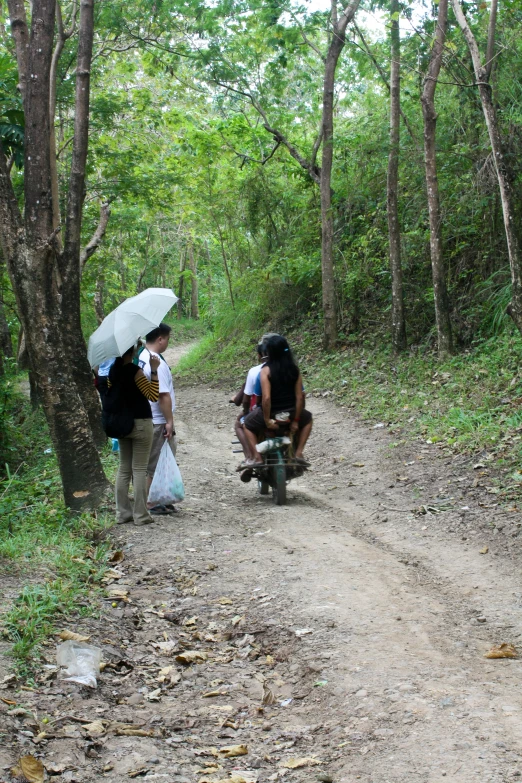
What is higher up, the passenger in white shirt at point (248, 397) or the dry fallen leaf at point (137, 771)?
the passenger in white shirt at point (248, 397)

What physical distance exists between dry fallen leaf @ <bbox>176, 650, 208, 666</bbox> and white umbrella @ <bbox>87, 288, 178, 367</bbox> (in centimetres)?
303

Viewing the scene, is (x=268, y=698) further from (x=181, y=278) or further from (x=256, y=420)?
(x=181, y=278)

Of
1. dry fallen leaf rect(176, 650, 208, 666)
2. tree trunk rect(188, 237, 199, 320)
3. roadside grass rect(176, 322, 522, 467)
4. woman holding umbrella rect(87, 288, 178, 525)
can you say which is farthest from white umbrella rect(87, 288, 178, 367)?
Result: tree trunk rect(188, 237, 199, 320)

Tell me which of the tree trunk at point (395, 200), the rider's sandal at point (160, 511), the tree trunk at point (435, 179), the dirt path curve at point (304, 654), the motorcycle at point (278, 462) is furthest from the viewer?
the tree trunk at point (395, 200)

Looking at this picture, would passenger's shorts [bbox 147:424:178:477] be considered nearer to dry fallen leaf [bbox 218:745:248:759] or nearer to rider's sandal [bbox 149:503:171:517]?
rider's sandal [bbox 149:503:171:517]

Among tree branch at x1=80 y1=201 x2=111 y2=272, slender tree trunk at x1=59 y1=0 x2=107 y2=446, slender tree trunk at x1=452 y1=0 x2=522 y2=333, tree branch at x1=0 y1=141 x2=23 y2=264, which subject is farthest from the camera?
tree branch at x1=80 y1=201 x2=111 y2=272

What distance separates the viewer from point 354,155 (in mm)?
18875

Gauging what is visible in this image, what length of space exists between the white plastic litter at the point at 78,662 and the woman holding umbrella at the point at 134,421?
3.02 metres

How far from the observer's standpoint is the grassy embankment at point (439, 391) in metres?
9.60

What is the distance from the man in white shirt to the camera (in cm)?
771

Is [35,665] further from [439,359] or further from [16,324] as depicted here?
[16,324]

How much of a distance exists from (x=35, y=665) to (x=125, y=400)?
3.43 m

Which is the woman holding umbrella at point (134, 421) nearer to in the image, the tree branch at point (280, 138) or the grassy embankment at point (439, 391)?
the grassy embankment at point (439, 391)

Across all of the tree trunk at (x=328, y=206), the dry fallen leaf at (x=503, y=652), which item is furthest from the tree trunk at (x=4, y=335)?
the dry fallen leaf at (x=503, y=652)
